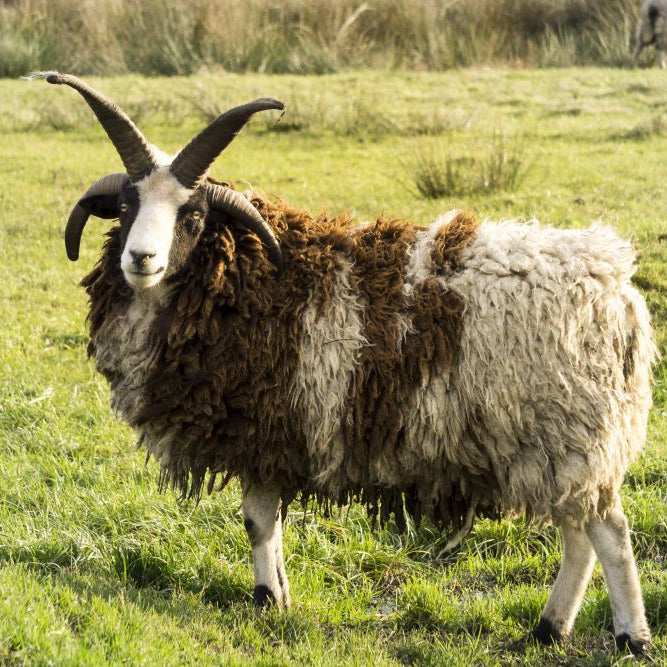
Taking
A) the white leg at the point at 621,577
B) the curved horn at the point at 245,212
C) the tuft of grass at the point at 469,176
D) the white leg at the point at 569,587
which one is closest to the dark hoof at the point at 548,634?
the white leg at the point at 569,587

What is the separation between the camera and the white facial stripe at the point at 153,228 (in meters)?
3.56

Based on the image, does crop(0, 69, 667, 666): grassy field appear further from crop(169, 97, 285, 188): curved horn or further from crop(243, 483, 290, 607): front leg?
crop(169, 97, 285, 188): curved horn

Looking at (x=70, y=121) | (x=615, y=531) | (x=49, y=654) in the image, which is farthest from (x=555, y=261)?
(x=70, y=121)

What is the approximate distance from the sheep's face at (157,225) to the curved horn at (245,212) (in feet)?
0.16

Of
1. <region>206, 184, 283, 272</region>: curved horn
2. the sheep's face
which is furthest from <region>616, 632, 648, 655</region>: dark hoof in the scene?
the sheep's face

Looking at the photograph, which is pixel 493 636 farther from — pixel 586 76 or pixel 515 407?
pixel 586 76

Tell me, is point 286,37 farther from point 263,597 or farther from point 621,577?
point 621,577

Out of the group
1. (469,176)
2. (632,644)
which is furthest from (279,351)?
(469,176)

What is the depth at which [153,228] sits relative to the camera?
3643 millimetres

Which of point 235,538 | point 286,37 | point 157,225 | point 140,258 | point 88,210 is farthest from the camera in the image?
point 286,37

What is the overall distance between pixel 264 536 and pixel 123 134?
1755 millimetres

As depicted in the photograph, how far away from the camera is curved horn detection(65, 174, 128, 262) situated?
398cm

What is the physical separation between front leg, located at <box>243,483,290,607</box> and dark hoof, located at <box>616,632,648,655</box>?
4.49ft

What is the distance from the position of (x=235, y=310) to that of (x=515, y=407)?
1.17m
